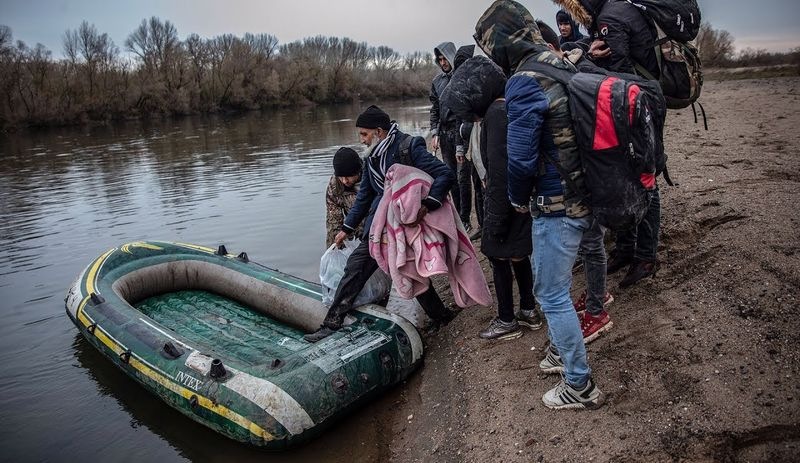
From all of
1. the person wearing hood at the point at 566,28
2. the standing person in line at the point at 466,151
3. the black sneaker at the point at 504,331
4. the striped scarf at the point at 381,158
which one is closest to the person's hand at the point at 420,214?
the striped scarf at the point at 381,158

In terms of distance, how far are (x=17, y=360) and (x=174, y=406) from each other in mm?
2772

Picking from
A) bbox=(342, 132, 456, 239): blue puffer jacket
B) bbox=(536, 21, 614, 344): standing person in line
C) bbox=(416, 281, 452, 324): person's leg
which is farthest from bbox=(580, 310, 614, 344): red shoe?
bbox=(416, 281, 452, 324): person's leg

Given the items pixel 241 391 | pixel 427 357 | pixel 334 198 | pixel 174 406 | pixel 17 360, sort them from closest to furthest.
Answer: pixel 241 391, pixel 174 406, pixel 427 357, pixel 334 198, pixel 17 360

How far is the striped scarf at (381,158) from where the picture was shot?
14.5ft

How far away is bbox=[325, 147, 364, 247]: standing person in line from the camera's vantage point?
489 cm

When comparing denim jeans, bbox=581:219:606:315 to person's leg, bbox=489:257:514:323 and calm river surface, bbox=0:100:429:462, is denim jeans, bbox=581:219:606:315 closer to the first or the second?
person's leg, bbox=489:257:514:323

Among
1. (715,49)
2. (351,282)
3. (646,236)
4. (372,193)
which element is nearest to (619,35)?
(646,236)

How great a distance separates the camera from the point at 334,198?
206 inches

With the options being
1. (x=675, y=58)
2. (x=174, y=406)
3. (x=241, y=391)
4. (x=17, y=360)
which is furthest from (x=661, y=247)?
(x=17, y=360)

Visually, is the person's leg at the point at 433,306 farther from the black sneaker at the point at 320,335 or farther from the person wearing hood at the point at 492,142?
the person wearing hood at the point at 492,142

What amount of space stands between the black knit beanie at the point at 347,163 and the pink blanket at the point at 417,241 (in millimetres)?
705

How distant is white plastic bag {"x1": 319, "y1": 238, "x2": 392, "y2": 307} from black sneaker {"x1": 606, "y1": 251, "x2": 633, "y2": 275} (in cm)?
199

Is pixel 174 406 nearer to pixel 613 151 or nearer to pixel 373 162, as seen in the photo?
pixel 373 162

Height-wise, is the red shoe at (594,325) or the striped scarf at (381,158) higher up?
the striped scarf at (381,158)
